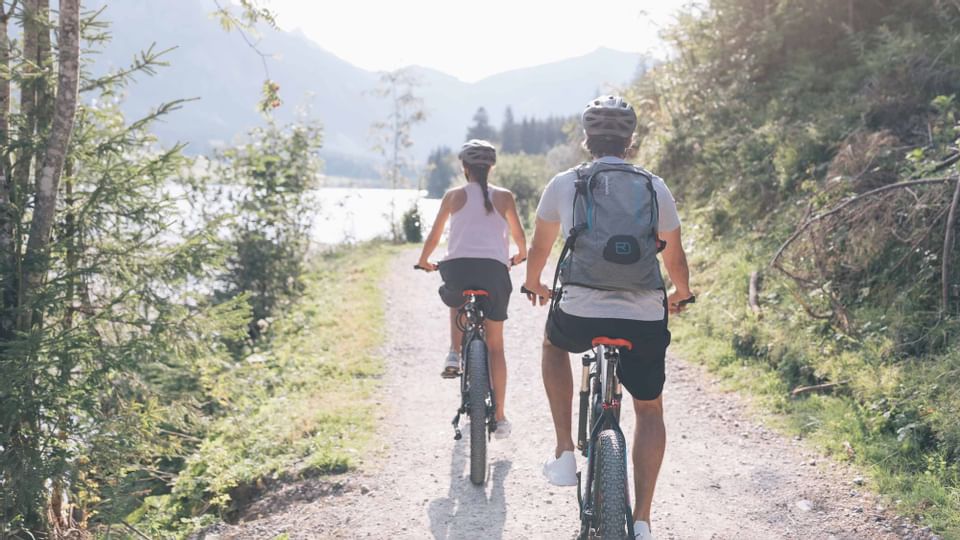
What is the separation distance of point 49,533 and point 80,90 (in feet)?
10.9

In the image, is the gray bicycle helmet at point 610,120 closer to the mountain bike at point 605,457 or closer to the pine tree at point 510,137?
the mountain bike at point 605,457

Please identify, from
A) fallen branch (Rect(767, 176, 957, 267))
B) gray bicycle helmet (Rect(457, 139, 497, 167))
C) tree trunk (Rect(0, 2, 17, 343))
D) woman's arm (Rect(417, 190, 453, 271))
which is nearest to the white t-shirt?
gray bicycle helmet (Rect(457, 139, 497, 167))

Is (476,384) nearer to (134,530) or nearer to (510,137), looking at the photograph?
(134,530)

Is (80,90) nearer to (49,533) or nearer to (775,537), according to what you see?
(49,533)

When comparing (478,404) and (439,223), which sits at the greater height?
(439,223)

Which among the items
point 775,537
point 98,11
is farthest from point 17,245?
point 775,537

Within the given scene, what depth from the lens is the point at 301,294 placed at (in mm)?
13953

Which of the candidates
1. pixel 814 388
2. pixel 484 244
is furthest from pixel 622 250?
pixel 814 388

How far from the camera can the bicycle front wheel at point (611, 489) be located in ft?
9.41

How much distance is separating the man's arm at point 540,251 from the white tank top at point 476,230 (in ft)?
4.18

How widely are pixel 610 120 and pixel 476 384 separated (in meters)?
2.07

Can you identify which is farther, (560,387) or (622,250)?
(560,387)

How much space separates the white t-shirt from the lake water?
45.4 feet

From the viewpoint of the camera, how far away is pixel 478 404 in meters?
4.49
